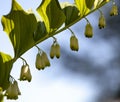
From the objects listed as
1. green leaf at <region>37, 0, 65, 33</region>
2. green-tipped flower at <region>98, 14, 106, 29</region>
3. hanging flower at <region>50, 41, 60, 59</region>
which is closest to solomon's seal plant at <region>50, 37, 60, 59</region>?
hanging flower at <region>50, 41, 60, 59</region>

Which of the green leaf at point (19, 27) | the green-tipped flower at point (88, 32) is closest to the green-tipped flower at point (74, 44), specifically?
the green-tipped flower at point (88, 32)

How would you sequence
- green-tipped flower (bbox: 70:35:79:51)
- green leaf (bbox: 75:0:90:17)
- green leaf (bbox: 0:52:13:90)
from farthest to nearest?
green-tipped flower (bbox: 70:35:79:51), green leaf (bbox: 75:0:90:17), green leaf (bbox: 0:52:13:90)

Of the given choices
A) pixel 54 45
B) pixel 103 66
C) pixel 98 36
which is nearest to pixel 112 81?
pixel 103 66

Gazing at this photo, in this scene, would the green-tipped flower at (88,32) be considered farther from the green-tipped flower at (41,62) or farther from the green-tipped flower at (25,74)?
the green-tipped flower at (25,74)

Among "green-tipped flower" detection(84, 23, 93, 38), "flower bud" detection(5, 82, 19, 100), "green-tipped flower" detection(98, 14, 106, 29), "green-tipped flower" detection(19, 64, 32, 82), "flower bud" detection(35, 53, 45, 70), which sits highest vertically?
"green-tipped flower" detection(98, 14, 106, 29)

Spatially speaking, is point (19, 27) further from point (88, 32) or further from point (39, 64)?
point (88, 32)

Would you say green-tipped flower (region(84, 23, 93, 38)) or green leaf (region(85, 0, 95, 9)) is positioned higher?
green leaf (region(85, 0, 95, 9))

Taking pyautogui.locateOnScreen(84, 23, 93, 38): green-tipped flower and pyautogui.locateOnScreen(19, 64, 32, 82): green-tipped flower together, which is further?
pyautogui.locateOnScreen(84, 23, 93, 38): green-tipped flower

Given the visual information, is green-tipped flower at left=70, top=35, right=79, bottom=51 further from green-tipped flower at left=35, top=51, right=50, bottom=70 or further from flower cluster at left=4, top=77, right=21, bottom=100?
flower cluster at left=4, top=77, right=21, bottom=100
